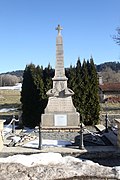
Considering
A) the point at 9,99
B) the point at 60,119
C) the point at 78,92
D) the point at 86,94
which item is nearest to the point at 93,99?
the point at 86,94

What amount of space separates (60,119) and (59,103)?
960mm

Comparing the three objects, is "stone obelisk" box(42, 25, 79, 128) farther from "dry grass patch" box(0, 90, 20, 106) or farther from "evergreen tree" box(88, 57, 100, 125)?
"dry grass patch" box(0, 90, 20, 106)

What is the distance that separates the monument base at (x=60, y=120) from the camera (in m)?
15.0

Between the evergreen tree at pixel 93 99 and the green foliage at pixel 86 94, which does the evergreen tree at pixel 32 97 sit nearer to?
the green foliage at pixel 86 94

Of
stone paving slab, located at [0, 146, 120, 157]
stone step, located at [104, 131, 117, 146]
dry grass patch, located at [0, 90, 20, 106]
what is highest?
dry grass patch, located at [0, 90, 20, 106]

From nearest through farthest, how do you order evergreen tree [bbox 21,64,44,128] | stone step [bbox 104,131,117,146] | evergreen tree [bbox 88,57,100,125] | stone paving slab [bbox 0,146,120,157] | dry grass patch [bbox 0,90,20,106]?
stone paving slab [bbox 0,146,120,157] → stone step [bbox 104,131,117,146] → evergreen tree [bbox 21,64,44,128] → evergreen tree [bbox 88,57,100,125] → dry grass patch [bbox 0,90,20,106]

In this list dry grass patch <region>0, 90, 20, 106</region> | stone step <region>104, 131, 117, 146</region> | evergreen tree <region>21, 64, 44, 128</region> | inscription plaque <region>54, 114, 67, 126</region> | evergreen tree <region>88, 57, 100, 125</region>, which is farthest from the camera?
dry grass patch <region>0, 90, 20, 106</region>

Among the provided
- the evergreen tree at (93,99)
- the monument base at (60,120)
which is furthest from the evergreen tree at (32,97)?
the evergreen tree at (93,99)

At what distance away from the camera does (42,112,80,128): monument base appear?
15.0 metres

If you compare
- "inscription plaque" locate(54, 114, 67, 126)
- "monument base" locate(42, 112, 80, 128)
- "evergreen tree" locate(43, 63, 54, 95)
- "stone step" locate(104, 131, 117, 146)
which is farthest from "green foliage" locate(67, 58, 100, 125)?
"stone step" locate(104, 131, 117, 146)

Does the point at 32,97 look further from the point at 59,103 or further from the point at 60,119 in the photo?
the point at 60,119

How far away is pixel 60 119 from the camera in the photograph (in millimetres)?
15102

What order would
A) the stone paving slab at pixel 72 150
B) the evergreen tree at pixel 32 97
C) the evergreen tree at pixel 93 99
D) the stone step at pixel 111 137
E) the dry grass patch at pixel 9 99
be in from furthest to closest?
1. the dry grass patch at pixel 9 99
2. the evergreen tree at pixel 93 99
3. the evergreen tree at pixel 32 97
4. the stone step at pixel 111 137
5. the stone paving slab at pixel 72 150

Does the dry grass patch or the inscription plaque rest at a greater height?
the dry grass patch
